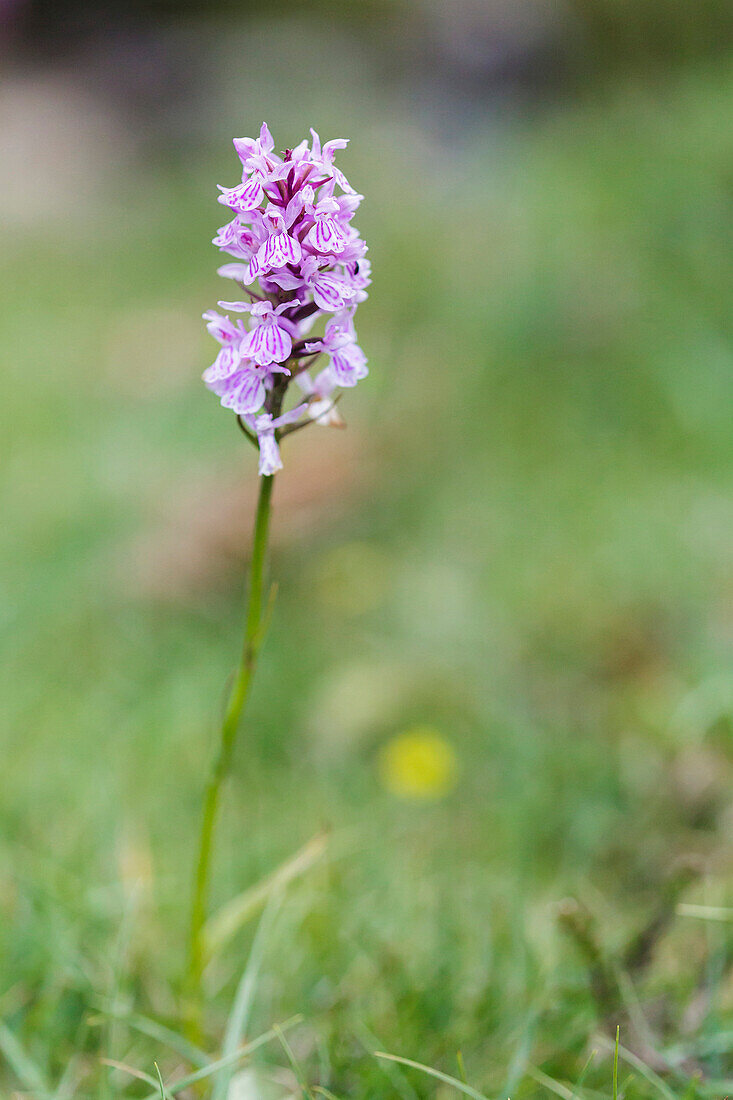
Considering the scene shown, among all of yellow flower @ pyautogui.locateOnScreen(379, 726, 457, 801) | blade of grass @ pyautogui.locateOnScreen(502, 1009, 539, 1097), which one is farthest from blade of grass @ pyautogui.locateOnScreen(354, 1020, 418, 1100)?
yellow flower @ pyautogui.locateOnScreen(379, 726, 457, 801)

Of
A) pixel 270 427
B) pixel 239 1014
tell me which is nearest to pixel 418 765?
pixel 239 1014

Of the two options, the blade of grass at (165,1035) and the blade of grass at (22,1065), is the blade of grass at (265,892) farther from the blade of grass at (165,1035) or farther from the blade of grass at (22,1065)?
the blade of grass at (22,1065)

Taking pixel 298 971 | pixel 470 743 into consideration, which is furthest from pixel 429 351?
pixel 298 971

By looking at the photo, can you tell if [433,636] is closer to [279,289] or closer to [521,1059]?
[521,1059]

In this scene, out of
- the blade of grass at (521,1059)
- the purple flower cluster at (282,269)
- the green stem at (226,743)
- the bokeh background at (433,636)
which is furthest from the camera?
the bokeh background at (433,636)

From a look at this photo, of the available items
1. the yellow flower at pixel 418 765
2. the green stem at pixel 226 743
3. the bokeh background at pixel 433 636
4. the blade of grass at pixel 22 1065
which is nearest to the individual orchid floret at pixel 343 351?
the green stem at pixel 226 743
